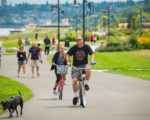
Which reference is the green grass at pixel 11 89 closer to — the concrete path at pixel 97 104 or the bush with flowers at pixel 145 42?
the concrete path at pixel 97 104

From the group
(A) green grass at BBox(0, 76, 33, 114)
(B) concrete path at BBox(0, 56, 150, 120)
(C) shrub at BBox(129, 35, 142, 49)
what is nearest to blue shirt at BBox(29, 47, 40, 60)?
(A) green grass at BBox(0, 76, 33, 114)

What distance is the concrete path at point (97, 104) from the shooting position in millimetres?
9375

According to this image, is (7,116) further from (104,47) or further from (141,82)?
(104,47)

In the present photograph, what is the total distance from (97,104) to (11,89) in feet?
16.4

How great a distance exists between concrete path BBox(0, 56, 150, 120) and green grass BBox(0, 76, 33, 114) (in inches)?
10.5

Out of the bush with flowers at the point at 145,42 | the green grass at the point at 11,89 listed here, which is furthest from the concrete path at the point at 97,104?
the bush with flowers at the point at 145,42

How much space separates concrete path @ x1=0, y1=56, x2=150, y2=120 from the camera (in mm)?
9375

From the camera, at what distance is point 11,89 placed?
1523 cm

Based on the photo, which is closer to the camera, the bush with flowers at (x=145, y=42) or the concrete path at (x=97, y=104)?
the concrete path at (x=97, y=104)

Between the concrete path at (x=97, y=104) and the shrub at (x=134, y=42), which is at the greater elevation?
the concrete path at (x=97, y=104)

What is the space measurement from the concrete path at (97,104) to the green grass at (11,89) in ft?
0.88

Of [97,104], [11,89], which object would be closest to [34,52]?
[11,89]

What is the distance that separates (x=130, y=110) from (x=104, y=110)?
0.64m

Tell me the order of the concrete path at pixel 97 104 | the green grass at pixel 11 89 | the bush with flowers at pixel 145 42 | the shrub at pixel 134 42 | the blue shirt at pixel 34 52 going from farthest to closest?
the bush with flowers at pixel 145 42 → the shrub at pixel 134 42 → the blue shirt at pixel 34 52 → the green grass at pixel 11 89 → the concrete path at pixel 97 104
